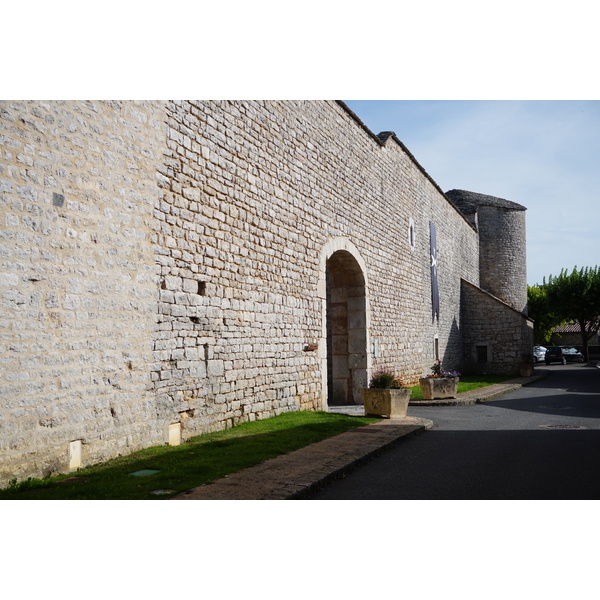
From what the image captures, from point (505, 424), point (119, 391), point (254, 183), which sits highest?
point (254, 183)

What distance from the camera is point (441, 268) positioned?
72.1 ft

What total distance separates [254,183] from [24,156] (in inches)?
170

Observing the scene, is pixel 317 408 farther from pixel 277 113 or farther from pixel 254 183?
pixel 277 113

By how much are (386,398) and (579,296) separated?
115 ft

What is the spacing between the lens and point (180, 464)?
18.0 ft

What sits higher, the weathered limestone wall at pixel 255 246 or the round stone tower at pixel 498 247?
the round stone tower at pixel 498 247

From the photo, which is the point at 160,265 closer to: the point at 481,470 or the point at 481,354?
the point at 481,470

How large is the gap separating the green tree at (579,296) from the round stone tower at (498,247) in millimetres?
10823

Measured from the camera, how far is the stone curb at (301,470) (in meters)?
4.41

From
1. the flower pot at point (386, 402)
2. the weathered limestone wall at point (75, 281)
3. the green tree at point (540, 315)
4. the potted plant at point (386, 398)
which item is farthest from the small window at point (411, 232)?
the green tree at point (540, 315)

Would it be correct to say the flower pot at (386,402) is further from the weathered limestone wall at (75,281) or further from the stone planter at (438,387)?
the weathered limestone wall at (75,281)

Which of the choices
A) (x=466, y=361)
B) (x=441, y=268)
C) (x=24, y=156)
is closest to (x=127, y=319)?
(x=24, y=156)

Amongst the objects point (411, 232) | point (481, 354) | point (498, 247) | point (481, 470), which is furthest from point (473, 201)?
point (481, 470)

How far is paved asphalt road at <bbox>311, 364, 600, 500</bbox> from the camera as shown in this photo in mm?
4742
